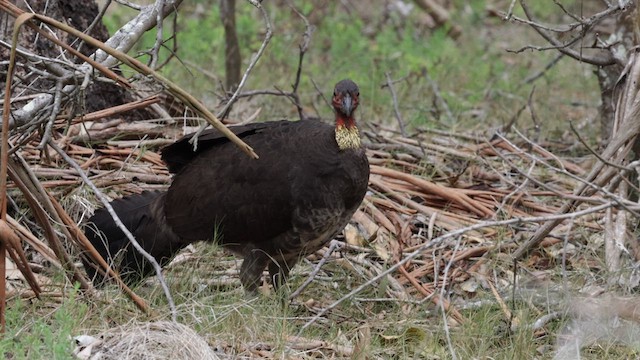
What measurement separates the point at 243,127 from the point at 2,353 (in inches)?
72.6

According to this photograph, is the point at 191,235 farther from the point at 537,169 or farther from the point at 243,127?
the point at 537,169

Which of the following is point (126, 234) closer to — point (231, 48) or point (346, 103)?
point (346, 103)

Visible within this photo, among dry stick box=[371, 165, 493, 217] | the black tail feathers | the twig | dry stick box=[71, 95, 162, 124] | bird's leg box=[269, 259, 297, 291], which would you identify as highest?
the twig

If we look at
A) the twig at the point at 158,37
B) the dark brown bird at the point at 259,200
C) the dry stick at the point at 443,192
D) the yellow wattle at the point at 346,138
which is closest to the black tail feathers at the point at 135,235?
the dark brown bird at the point at 259,200

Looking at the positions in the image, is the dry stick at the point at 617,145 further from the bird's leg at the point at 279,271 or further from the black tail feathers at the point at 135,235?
the black tail feathers at the point at 135,235

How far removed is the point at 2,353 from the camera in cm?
324

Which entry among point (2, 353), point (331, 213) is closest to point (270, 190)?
point (331, 213)

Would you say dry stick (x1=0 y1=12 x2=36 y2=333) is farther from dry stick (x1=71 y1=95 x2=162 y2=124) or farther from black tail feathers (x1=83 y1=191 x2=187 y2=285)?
dry stick (x1=71 y1=95 x2=162 y2=124)

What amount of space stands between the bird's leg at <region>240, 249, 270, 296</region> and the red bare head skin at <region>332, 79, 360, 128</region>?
703mm

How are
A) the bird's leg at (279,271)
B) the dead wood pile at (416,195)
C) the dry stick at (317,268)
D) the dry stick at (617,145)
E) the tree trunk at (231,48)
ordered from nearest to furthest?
the dry stick at (317,268) < the dry stick at (617,145) < the bird's leg at (279,271) < the dead wood pile at (416,195) < the tree trunk at (231,48)

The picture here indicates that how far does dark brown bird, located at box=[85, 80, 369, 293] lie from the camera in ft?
14.6

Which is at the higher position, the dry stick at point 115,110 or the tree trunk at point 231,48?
the tree trunk at point 231,48

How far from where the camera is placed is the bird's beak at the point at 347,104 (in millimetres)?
4590

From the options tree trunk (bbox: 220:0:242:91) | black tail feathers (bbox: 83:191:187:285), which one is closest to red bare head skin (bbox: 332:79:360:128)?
black tail feathers (bbox: 83:191:187:285)
